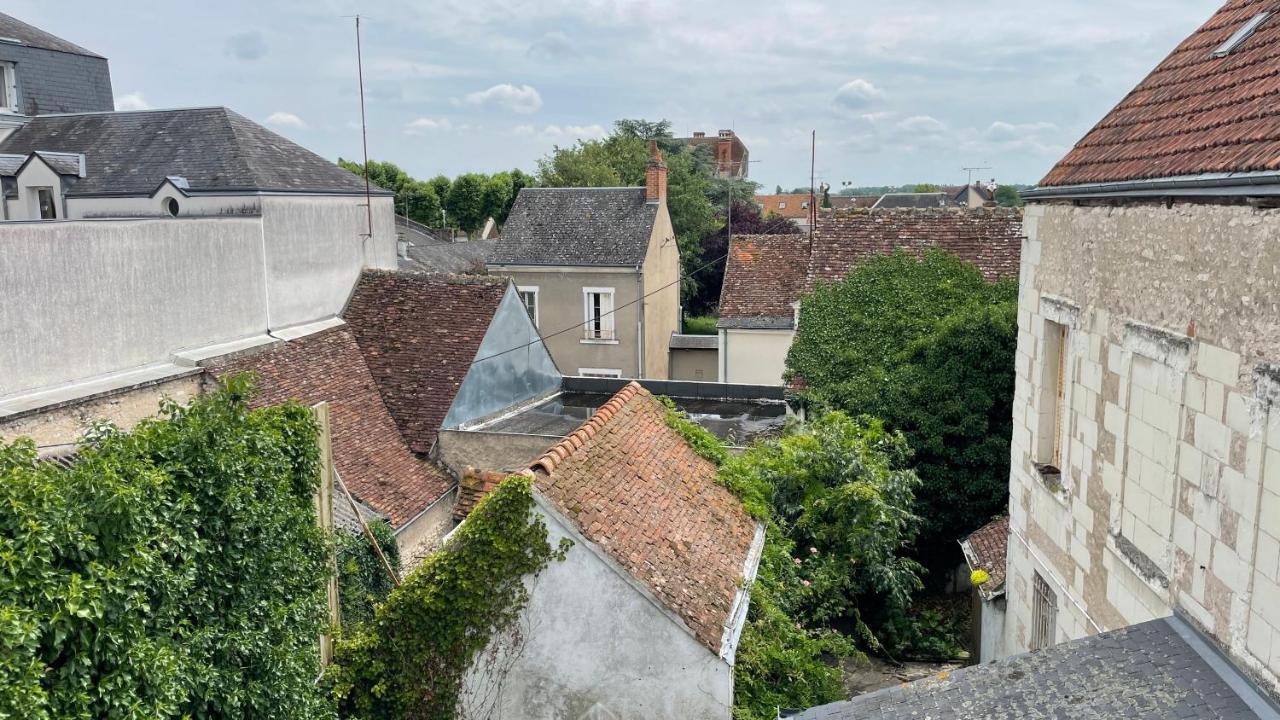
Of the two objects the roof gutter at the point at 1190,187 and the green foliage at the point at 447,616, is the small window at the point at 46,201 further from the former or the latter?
the roof gutter at the point at 1190,187

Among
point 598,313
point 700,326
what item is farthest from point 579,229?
point 700,326

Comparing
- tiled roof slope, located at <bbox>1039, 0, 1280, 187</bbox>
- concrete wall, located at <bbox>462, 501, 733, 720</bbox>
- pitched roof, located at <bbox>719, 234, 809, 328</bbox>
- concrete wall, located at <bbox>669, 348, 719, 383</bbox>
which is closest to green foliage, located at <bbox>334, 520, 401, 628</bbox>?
concrete wall, located at <bbox>462, 501, 733, 720</bbox>

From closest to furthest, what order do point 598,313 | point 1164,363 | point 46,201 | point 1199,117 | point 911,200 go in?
1. point 1164,363
2. point 1199,117
3. point 46,201
4. point 598,313
5. point 911,200

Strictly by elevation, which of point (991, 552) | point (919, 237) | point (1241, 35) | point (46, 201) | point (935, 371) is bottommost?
point (991, 552)

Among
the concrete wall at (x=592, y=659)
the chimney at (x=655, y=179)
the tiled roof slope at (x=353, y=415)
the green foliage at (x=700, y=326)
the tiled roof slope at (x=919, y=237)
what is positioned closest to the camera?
the concrete wall at (x=592, y=659)

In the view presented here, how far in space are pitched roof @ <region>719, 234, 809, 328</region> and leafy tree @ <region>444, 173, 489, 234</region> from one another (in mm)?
31925

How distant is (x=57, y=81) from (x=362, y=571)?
64.2 ft

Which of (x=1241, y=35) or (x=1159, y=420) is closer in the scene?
(x=1159, y=420)

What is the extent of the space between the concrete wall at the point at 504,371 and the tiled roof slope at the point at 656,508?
7.17m

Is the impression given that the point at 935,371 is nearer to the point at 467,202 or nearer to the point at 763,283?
the point at 763,283

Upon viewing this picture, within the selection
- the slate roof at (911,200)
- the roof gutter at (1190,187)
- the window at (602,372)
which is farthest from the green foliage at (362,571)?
the slate roof at (911,200)

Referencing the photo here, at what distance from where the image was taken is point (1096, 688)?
5590mm

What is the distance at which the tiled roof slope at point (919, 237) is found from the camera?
18.2 meters

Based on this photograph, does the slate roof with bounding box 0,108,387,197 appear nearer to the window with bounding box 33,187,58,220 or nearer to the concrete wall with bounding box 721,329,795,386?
the window with bounding box 33,187,58,220
